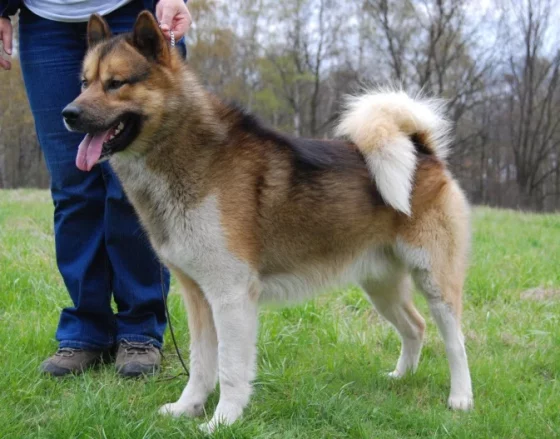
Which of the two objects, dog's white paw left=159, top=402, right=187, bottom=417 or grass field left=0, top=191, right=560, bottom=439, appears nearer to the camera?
grass field left=0, top=191, right=560, bottom=439

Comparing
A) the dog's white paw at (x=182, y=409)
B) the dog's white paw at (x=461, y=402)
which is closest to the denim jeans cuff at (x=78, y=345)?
the dog's white paw at (x=182, y=409)

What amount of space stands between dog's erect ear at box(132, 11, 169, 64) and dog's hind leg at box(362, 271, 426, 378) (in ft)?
5.06

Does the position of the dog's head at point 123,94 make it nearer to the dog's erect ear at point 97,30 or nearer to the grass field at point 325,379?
the dog's erect ear at point 97,30

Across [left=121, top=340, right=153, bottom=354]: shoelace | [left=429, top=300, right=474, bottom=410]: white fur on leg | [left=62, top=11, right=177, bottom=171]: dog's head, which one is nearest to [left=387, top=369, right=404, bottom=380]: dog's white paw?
[left=429, top=300, right=474, bottom=410]: white fur on leg

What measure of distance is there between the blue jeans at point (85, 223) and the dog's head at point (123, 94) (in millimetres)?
474

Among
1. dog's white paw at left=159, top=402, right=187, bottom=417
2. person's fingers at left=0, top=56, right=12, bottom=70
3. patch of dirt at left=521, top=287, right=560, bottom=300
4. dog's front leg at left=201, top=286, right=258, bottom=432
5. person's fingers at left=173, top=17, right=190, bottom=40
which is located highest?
person's fingers at left=173, top=17, right=190, bottom=40

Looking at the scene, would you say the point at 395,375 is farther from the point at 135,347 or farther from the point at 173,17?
the point at 173,17

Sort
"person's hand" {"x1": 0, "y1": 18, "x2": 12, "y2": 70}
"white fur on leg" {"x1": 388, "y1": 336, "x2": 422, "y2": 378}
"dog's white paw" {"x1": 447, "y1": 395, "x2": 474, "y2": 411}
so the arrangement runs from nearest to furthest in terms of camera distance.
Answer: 1. "dog's white paw" {"x1": 447, "y1": 395, "x2": 474, "y2": 411}
2. "person's hand" {"x1": 0, "y1": 18, "x2": 12, "y2": 70}
3. "white fur on leg" {"x1": 388, "y1": 336, "x2": 422, "y2": 378}

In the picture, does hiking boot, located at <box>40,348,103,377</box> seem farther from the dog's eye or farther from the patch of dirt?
→ the patch of dirt

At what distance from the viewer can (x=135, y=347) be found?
9.63 feet

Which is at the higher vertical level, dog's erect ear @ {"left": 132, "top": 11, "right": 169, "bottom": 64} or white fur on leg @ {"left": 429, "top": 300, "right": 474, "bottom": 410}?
dog's erect ear @ {"left": 132, "top": 11, "right": 169, "bottom": 64}

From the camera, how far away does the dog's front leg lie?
2.34 meters

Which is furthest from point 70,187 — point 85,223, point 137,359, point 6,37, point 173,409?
point 173,409

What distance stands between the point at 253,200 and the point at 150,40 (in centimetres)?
76
